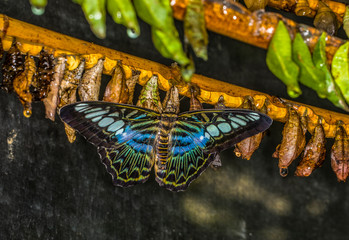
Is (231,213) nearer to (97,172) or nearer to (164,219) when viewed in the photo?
(164,219)

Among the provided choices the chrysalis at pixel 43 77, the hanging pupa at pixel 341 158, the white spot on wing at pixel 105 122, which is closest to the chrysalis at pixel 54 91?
the chrysalis at pixel 43 77

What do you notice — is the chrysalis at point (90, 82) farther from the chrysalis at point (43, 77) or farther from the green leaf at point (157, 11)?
the green leaf at point (157, 11)

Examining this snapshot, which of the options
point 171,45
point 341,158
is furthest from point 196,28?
point 341,158

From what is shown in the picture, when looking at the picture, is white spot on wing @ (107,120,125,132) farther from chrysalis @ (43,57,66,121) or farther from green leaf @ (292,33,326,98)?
green leaf @ (292,33,326,98)

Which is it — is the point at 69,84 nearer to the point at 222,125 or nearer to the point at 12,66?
the point at 12,66

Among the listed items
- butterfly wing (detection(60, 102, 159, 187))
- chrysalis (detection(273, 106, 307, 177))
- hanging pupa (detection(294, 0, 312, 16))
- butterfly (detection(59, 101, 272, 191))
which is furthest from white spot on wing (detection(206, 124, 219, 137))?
hanging pupa (detection(294, 0, 312, 16))

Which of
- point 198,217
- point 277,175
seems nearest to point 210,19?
point 198,217
